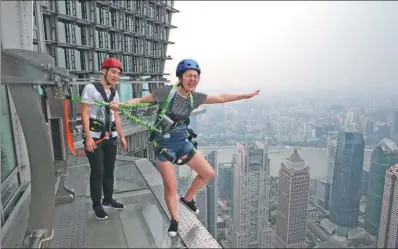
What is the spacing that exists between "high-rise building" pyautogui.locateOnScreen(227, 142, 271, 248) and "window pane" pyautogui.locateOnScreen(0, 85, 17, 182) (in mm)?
5314

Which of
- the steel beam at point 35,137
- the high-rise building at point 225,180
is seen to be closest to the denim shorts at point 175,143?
the steel beam at point 35,137

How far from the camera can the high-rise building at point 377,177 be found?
15.6 ft

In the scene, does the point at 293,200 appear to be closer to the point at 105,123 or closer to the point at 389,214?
the point at 389,214

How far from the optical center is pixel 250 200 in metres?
8.88

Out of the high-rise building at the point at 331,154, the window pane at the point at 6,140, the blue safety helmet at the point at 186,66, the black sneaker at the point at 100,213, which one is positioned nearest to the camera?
the blue safety helmet at the point at 186,66

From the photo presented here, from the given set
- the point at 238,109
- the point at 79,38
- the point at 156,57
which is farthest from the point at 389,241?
the point at 156,57

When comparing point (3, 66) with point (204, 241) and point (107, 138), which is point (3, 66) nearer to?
point (107, 138)

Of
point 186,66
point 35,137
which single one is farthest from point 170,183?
point 35,137

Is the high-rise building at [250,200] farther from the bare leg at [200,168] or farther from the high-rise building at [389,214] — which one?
the bare leg at [200,168]

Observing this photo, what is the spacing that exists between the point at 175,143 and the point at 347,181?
588 cm

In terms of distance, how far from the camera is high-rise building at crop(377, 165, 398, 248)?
212 inches

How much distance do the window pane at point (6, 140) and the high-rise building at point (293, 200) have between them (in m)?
6.79

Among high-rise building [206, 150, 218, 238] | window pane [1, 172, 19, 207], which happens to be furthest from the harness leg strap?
high-rise building [206, 150, 218, 238]

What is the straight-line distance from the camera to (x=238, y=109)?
5.34m
